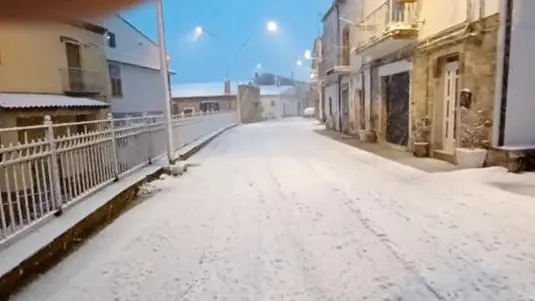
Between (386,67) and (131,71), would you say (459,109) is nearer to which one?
(386,67)

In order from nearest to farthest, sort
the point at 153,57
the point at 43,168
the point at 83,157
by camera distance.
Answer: the point at 43,168, the point at 83,157, the point at 153,57

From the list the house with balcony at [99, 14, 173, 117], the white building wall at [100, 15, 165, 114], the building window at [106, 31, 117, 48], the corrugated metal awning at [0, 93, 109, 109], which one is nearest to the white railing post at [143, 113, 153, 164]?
the corrugated metal awning at [0, 93, 109, 109]

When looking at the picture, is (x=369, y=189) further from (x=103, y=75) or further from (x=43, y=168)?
(x=103, y=75)

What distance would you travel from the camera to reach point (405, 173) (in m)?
7.49

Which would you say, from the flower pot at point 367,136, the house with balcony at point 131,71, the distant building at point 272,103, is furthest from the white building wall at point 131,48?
the distant building at point 272,103

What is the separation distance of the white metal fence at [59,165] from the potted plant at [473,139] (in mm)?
6086

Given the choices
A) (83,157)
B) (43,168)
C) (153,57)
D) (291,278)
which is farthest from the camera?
(153,57)

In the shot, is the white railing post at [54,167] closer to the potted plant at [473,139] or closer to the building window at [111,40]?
the potted plant at [473,139]

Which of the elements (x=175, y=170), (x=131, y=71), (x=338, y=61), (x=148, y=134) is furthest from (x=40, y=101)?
(x=338, y=61)

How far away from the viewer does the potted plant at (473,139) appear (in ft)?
23.9

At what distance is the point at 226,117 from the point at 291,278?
23.9 m

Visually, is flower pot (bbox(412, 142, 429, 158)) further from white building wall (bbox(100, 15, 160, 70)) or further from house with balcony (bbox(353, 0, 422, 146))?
white building wall (bbox(100, 15, 160, 70))

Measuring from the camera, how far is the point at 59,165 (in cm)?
455

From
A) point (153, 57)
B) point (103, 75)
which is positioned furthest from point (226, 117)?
point (103, 75)
